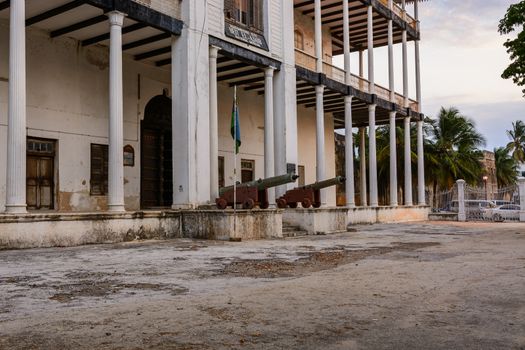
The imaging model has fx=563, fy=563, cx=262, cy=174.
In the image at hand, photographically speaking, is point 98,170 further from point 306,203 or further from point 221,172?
point 306,203

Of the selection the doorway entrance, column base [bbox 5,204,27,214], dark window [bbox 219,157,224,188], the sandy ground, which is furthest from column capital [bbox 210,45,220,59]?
the sandy ground

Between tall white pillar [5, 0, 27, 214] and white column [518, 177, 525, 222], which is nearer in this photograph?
tall white pillar [5, 0, 27, 214]

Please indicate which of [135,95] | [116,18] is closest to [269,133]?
[135,95]

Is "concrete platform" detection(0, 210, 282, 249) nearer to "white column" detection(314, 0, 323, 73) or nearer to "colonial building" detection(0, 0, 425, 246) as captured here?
"colonial building" detection(0, 0, 425, 246)

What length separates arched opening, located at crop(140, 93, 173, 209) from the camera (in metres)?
17.8

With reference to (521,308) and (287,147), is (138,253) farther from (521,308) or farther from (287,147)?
(287,147)

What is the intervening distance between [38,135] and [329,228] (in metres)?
8.63

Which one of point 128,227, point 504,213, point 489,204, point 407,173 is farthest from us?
point 489,204

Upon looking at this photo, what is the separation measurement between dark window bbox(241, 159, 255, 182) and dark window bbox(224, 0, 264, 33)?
5825 mm

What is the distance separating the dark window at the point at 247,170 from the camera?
2202cm

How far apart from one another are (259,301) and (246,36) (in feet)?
42.9

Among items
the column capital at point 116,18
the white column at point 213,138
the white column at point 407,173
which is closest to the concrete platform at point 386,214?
the white column at point 407,173

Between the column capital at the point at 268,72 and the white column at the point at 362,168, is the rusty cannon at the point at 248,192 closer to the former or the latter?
the column capital at the point at 268,72

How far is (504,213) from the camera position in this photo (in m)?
27.2
